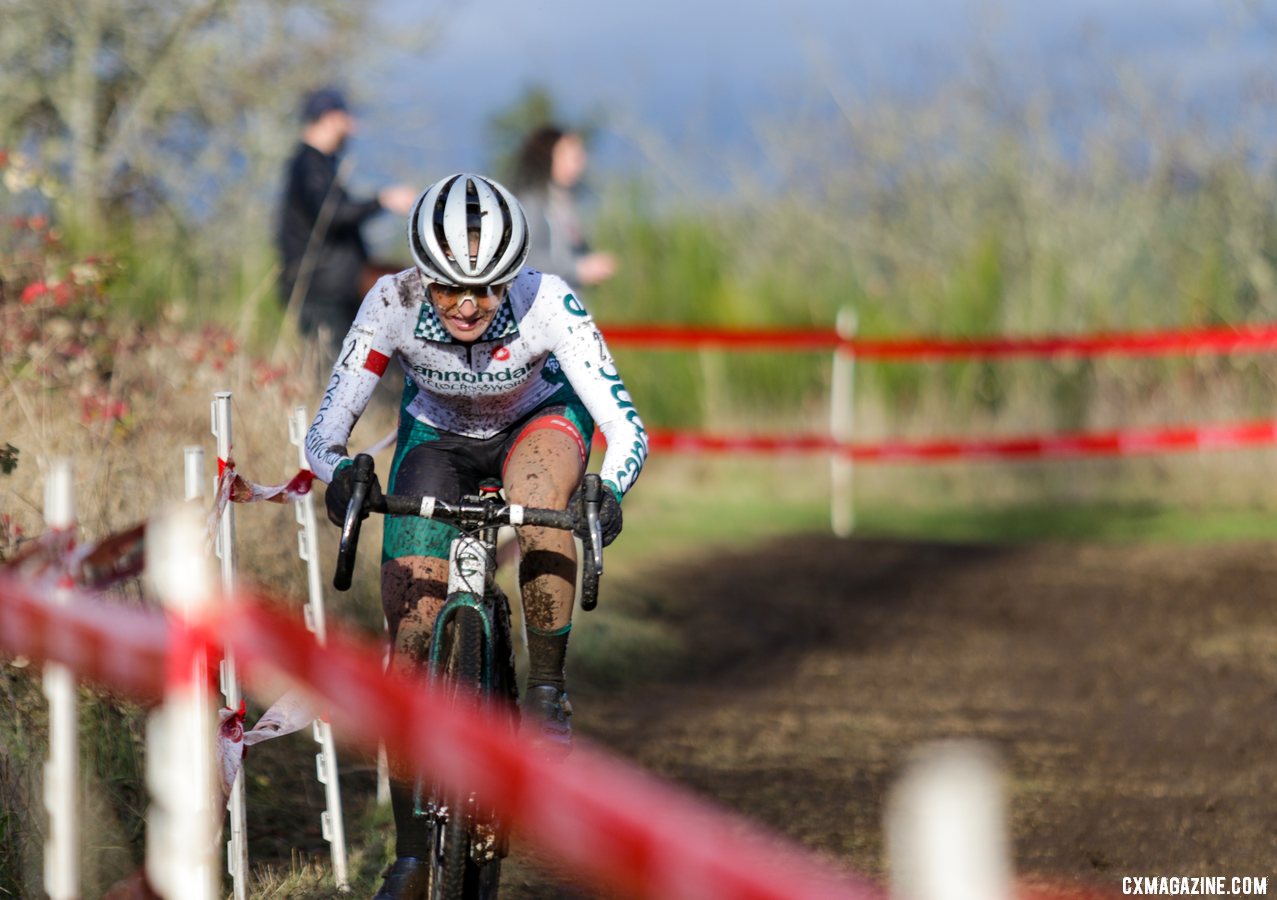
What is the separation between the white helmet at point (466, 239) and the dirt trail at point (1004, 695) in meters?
1.96

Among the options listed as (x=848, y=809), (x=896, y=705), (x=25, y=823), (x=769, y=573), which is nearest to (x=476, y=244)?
(x=25, y=823)

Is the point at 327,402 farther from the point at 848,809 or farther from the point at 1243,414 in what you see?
the point at 1243,414

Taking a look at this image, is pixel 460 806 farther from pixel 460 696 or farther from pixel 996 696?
pixel 996 696

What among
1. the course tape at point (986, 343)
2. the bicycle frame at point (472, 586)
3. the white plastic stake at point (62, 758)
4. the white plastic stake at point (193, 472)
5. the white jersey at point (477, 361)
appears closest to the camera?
the white plastic stake at point (62, 758)

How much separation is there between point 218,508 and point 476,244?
98 cm

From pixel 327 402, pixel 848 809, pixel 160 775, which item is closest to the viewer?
pixel 160 775

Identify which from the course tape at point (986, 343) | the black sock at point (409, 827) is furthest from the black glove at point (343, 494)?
the course tape at point (986, 343)

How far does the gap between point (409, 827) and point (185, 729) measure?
1735 mm

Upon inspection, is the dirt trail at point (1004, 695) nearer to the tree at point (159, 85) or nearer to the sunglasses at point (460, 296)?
the sunglasses at point (460, 296)

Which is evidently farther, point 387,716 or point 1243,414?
point 1243,414

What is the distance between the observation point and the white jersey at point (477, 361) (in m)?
5.14

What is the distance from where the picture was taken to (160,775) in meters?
3.26

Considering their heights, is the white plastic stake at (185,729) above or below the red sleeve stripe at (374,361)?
below

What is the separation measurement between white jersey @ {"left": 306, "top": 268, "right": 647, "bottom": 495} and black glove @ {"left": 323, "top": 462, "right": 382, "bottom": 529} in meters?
0.48
